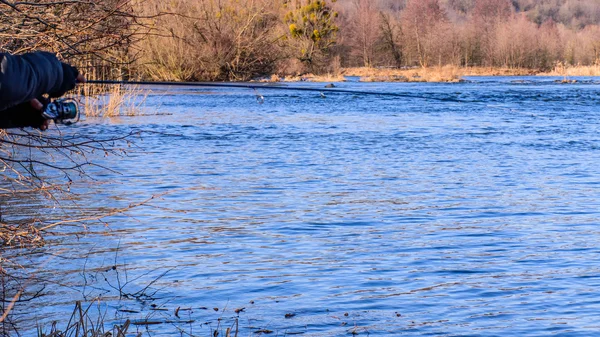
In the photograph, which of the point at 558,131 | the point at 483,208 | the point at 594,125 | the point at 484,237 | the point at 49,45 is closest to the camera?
the point at 49,45

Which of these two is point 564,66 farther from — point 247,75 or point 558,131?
point 558,131

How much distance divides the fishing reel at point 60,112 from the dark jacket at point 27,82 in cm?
6

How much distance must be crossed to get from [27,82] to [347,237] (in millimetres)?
6467

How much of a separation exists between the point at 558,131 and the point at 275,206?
12.5 metres

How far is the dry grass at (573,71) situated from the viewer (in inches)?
2461

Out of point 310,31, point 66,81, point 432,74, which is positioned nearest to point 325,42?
point 310,31

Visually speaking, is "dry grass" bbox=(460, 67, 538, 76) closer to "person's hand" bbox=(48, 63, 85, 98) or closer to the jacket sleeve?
Answer: "person's hand" bbox=(48, 63, 85, 98)

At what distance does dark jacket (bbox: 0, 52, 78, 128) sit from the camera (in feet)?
10.5

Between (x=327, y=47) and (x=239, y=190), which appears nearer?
(x=239, y=190)

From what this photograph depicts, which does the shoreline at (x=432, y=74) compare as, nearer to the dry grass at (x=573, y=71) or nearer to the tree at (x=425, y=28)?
the dry grass at (x=573, y=71)

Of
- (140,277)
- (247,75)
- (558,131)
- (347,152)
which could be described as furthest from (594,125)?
(247,75)

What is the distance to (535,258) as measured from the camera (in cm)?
855

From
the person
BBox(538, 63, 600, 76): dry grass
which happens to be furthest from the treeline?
the person

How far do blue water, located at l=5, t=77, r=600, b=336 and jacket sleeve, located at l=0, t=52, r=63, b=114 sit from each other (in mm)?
2871
